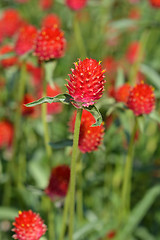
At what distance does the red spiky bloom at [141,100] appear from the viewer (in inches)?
60.9

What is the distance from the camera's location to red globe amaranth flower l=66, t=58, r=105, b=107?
1124 mm

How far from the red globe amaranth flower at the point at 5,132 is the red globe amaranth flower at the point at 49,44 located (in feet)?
2.66

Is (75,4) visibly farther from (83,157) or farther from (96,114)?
(96,114)

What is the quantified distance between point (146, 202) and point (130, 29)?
2986 mm

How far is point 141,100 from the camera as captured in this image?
5.09 feet

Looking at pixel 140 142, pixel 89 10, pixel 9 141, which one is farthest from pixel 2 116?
pixel 89 10

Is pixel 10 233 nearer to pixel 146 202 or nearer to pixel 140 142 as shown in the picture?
pixel 146 202

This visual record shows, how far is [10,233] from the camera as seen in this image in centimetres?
218

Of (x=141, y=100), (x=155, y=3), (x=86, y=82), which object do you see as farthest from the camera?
(x=155, y=3)

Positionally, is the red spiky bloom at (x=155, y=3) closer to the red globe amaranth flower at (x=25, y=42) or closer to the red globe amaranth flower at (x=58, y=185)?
the red globe amaranth flower at (x=25, y=42)

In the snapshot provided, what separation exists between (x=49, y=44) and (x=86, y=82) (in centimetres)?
66

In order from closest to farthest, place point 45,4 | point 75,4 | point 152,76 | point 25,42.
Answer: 1. point 25,42
2. point 152,76
3. point 75,4
4. point 45,4

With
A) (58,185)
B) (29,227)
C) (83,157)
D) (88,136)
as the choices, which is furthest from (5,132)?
(29,227)

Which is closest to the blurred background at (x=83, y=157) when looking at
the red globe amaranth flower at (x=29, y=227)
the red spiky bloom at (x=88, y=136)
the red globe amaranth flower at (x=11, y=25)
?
the red spiky bloom at (x=88, y=136)
